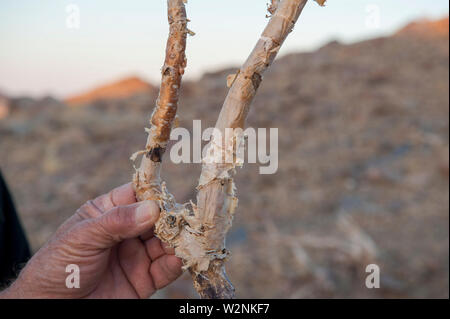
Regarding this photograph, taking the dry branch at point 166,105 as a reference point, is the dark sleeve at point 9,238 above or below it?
below

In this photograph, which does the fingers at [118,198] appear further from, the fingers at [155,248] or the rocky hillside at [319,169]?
the rocky hillside at [319,169]

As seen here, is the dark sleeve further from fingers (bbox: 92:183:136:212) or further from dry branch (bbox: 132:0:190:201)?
dry branch (bbox: 132:0:190:201)

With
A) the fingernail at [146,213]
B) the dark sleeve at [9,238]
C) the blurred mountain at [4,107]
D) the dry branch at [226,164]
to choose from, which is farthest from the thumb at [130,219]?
the blurred mountain at [4,107]

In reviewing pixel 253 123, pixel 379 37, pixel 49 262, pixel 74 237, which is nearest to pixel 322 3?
pixel 74 237

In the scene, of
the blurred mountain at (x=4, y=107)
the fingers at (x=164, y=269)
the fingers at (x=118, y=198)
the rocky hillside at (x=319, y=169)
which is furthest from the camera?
the blurred mountain at (x=4, y=107)

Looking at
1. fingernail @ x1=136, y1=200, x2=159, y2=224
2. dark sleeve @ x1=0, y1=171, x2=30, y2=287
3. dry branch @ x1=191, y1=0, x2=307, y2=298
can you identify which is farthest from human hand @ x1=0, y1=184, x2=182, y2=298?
dark sleeve @ x1=0, y1=171, x2=30, y2=287

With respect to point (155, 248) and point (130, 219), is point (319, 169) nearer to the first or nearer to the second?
point (155, 248)

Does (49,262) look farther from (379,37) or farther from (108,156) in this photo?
(379,37)
